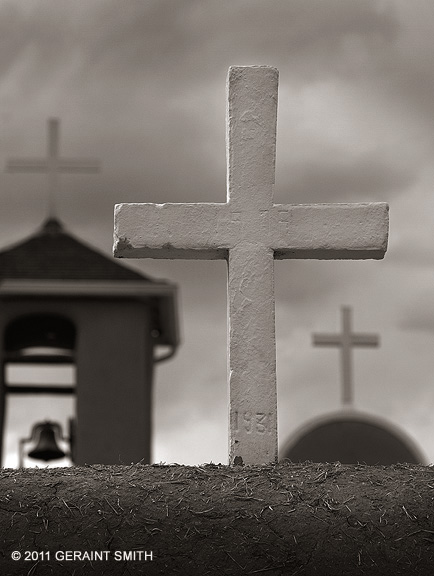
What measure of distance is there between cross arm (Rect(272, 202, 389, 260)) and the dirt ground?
101 cm

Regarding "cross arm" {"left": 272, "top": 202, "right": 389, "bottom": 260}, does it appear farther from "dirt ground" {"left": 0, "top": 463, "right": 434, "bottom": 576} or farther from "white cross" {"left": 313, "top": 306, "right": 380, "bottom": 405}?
"white cross" {"left": 313, "top": 306, "right": 380, "bottom": 405}

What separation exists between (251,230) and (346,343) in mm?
12745

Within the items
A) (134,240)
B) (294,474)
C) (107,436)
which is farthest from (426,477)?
(107,436)

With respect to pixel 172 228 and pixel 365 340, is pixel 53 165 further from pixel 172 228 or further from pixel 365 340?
pixel 172 228

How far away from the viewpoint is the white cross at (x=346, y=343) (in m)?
16.7

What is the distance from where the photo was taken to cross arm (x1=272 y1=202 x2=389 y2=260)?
13.4ft

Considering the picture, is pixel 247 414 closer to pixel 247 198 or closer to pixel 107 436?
pixel 247 198

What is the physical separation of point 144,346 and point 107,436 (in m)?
1.11

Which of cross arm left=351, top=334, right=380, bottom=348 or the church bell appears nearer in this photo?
the church bell

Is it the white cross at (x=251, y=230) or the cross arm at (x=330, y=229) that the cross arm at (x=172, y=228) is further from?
the cross arm at (x=330, y=229)

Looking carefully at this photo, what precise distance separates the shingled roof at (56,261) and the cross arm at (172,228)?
10.8 m

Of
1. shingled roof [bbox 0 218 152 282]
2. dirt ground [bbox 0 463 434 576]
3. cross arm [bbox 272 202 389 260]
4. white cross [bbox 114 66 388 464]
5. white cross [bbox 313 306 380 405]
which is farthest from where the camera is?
white cross [bbox 313 306 380 405]

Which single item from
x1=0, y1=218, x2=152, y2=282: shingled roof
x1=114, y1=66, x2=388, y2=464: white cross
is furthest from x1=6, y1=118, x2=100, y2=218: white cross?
x1=114, y1=66, x2=388, y2=464: white cross

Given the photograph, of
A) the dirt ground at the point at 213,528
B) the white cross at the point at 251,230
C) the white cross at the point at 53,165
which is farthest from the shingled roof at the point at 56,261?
the dirt ground at the point at 213,528
